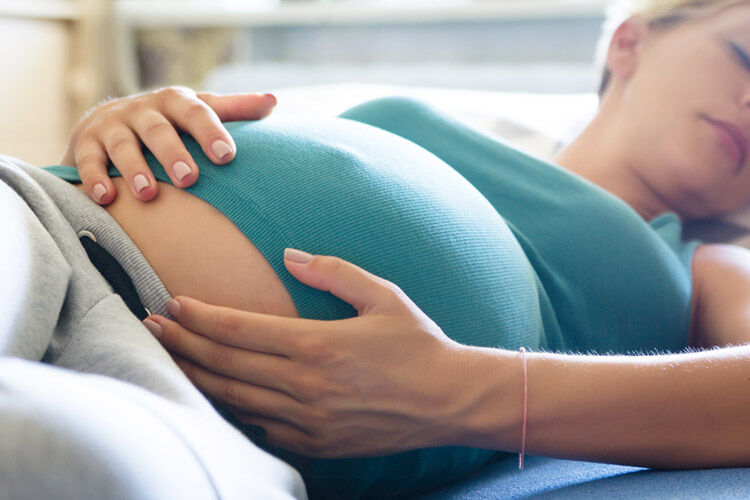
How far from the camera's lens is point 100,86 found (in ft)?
9.86

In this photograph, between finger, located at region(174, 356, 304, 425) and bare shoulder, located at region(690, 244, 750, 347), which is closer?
finger, located at region(174, 356, 304, 425)

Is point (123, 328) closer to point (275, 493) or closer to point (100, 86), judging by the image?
point (275, 493)

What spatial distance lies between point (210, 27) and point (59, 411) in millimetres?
2860

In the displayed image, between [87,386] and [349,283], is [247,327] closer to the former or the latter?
[349,283]

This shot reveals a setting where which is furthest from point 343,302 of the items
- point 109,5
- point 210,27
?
point 109,5

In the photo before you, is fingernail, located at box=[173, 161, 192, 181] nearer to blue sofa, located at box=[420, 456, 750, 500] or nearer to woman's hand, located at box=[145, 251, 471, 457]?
woman's hand, located at box=[145, 251, 471, 457]

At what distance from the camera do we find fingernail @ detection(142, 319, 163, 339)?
58cm

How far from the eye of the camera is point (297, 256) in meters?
0.60

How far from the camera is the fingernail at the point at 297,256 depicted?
0.60m

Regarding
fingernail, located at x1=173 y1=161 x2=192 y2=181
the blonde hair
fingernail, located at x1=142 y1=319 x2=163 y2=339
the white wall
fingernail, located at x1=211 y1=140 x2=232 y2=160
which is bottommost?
the white wall

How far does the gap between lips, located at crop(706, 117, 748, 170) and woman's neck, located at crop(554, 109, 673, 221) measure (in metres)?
0.14

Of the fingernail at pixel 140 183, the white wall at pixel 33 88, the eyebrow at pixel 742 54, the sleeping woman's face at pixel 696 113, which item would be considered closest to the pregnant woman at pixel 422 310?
the fingernail at pixel 140 183

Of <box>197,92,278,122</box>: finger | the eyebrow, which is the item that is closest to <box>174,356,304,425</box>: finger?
<box>197,92,278,122</box>: finger

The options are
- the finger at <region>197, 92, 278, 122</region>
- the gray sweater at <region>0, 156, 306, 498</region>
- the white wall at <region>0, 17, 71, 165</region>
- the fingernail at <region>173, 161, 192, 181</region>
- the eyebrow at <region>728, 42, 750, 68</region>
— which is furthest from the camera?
the white wall at <region>0, 17, 71, 165</region>
